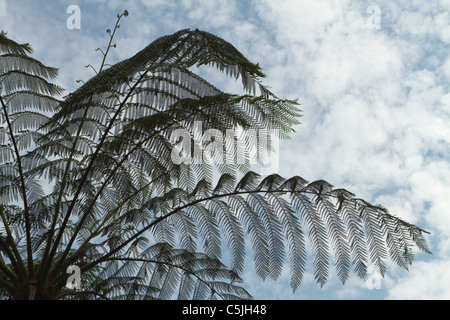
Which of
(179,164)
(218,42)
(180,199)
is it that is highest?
(218,42)

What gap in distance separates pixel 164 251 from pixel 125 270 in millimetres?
466

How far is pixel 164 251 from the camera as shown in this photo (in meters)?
2.94

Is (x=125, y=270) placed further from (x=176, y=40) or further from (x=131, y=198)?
(x=176, y=40)

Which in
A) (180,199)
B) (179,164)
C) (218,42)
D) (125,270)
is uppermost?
(218,42)

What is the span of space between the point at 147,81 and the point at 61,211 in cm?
115

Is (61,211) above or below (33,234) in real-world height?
above
